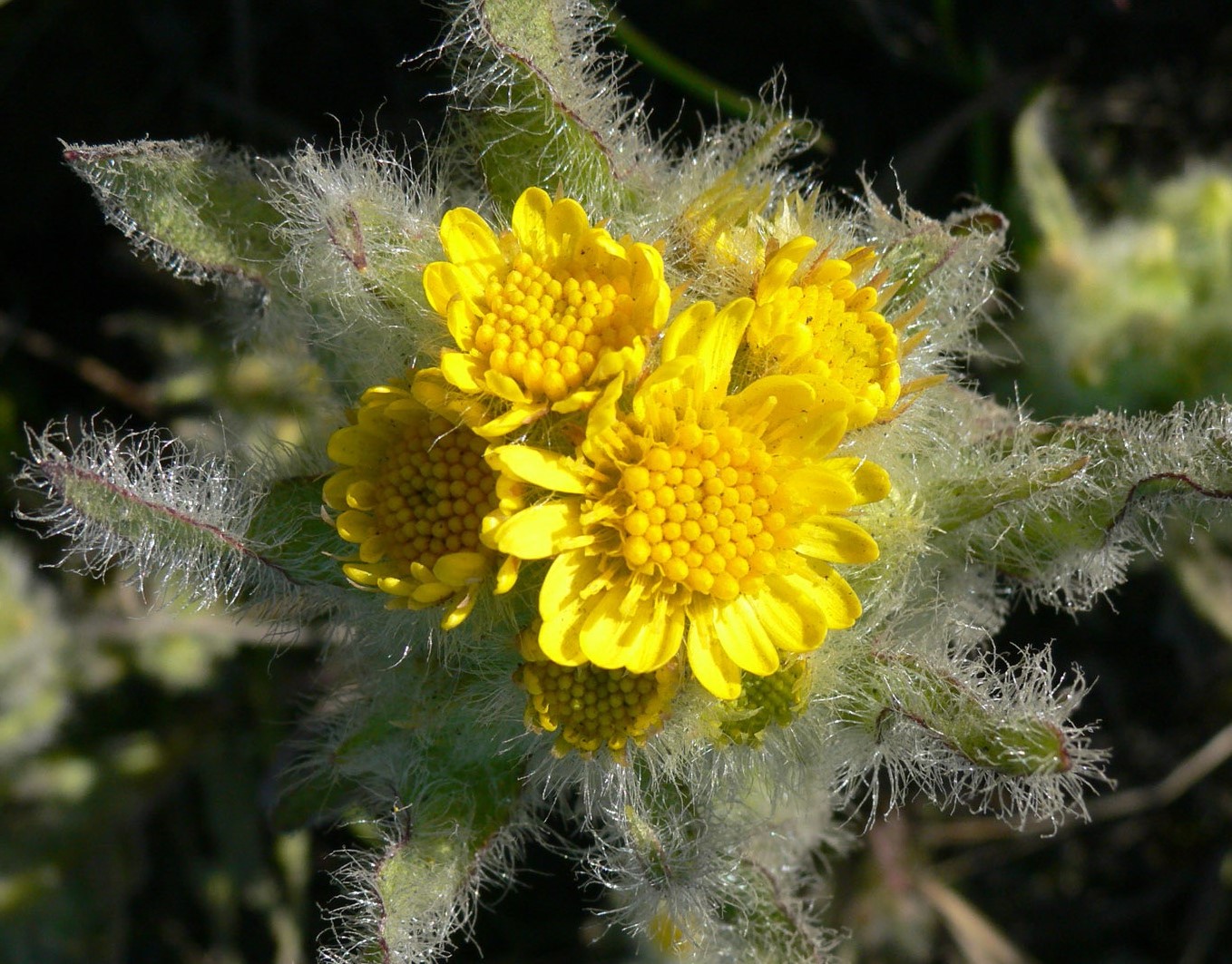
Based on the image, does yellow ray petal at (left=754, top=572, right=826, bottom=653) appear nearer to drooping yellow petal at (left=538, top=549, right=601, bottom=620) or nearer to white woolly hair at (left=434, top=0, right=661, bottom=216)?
drooping yellow petal at (left=538, top=549, right=601, bottom=620)

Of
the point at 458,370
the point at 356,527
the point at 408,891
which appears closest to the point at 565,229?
the point at 458,370

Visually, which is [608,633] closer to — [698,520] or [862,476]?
[698,520]

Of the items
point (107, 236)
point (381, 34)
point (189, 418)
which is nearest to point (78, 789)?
point (189, 418)

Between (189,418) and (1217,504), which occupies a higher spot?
(1217,504)

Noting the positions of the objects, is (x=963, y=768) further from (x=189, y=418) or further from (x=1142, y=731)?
(x=189, y=418)

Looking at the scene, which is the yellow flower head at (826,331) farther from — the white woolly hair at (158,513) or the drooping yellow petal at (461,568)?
the white woolly hair at (158,513)

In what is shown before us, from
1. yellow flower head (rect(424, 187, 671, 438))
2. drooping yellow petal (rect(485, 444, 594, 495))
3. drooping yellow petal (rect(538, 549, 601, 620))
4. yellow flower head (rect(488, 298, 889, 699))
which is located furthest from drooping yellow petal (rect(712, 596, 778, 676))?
yellow flower head (rect(424, 187, 671, 438))

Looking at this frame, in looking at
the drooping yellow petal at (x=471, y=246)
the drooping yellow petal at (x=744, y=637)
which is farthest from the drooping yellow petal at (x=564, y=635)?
the drooping yellow petal at (x=471, y=246)
